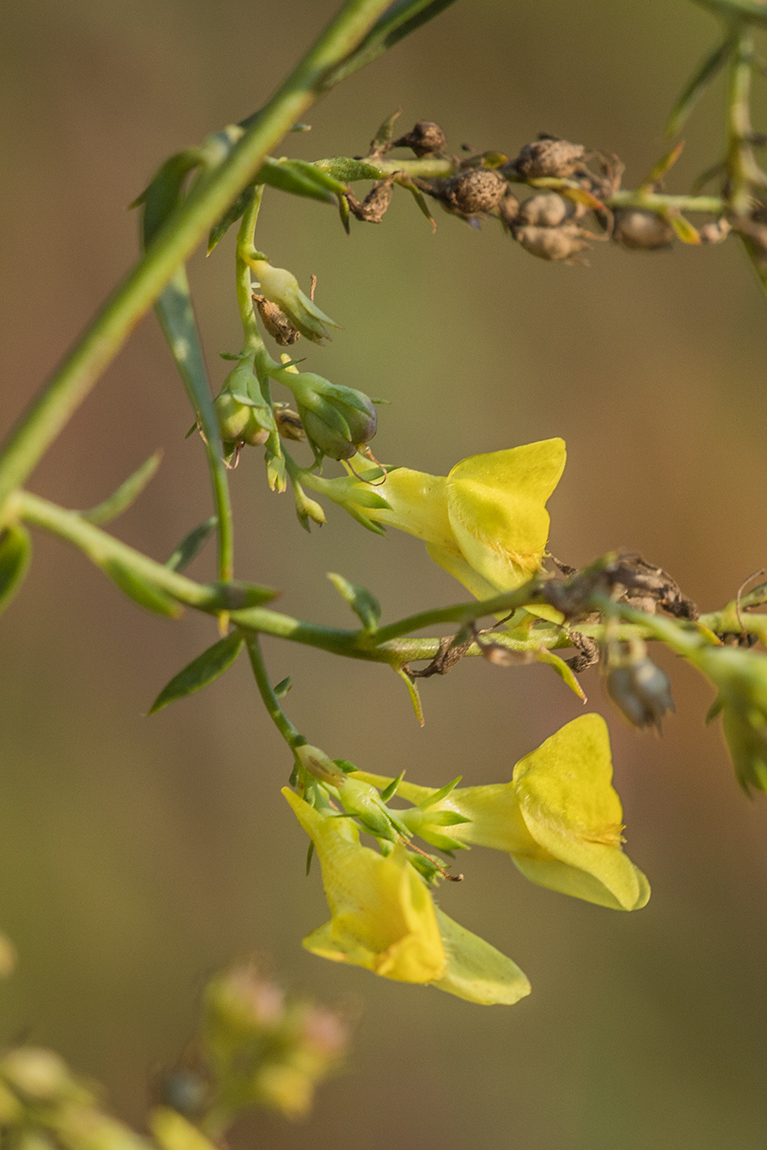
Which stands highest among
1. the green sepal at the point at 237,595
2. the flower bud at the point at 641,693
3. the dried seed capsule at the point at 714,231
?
the dried seed capsule at the point at 714,231

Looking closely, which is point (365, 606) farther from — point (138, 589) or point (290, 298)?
point (290, 298)

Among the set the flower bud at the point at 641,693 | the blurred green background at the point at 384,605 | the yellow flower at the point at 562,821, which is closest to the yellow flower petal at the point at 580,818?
the yellow flower at the point at 562,821

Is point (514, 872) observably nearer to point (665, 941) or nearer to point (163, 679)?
point (665, 941)

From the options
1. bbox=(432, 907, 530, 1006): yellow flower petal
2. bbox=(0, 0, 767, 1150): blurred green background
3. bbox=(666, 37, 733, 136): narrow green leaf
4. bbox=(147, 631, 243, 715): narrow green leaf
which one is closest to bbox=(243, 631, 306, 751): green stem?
bbox=(147, 631, 243, 715): narrow green leaf

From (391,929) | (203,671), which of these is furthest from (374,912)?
(203,671)

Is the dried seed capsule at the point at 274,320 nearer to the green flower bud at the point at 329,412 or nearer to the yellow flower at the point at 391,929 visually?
the green flower bud at the point at 329,412

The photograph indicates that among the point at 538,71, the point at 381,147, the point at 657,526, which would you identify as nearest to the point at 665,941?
the point at 657,526
